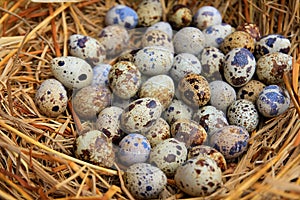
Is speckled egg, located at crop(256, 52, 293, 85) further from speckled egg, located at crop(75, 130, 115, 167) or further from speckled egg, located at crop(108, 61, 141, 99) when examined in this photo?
speckled egg, located at crop(75, 130, 115, 167)

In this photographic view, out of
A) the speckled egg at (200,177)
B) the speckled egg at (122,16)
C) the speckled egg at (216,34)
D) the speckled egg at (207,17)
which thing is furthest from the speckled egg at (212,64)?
the speckled egg at (200,177)

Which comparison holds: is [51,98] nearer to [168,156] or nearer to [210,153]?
[168,156]

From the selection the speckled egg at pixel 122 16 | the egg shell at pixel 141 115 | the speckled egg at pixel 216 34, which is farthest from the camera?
the speckled egg at pixel 122 16

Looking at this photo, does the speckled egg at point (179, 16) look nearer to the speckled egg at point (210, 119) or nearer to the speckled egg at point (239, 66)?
the speckled egg at point (239, 66)

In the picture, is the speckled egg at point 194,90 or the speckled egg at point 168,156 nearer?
the speckled egg at point 168,156

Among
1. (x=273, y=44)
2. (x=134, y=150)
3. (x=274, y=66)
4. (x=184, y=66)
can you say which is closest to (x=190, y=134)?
(x=134, y=150)
